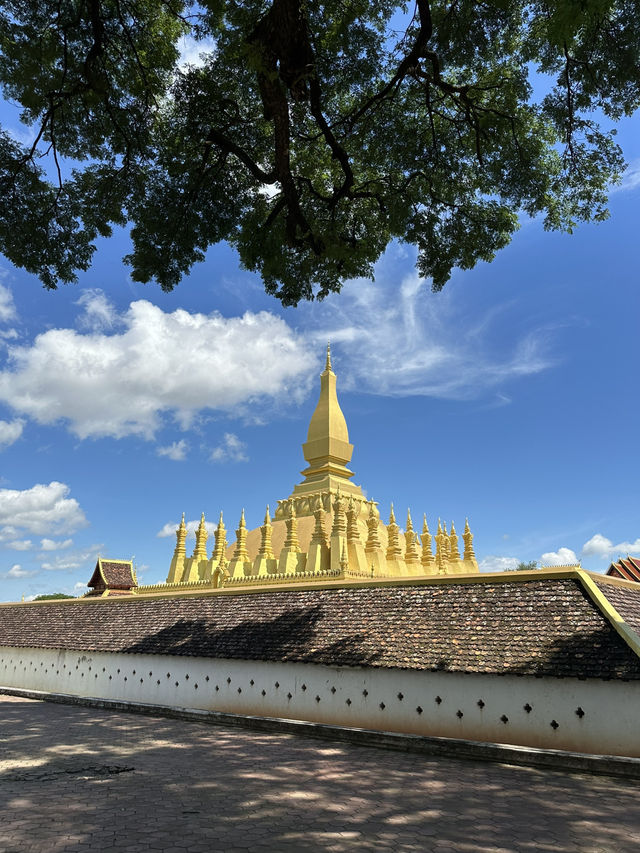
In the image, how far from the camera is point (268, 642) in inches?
487

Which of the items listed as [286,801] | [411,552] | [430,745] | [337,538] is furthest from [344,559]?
[286,801]

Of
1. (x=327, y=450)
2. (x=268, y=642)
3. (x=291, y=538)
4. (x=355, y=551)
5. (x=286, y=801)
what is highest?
(x=327, y=450)

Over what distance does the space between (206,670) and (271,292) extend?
27.7 ft

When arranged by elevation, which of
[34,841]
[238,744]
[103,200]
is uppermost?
[103,200]

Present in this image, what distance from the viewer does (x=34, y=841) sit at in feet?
16.5

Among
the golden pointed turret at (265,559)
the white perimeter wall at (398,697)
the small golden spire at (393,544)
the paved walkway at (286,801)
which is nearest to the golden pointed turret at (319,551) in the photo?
the golden pointed turret at (265,559)

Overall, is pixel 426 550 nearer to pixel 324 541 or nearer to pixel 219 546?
pixel 324 541

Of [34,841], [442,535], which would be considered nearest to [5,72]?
[34,841]

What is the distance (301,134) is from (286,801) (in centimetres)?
1124

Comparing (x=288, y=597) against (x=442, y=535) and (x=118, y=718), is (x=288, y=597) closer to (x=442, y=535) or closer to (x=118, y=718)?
(x=118, y=718)

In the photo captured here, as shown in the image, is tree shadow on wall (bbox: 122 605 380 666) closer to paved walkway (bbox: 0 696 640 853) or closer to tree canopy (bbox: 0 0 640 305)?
paved walkway (bbox: 0 696 640 853)

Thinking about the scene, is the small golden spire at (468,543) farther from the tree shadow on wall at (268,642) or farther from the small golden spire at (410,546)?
the tree shadow on wall at (268,642)

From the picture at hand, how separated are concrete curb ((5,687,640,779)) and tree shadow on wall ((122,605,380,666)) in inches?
43.9

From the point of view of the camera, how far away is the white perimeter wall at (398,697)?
27.6 feet
